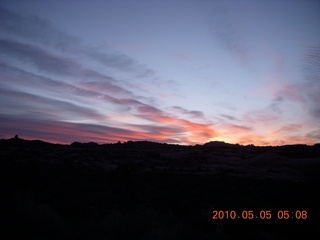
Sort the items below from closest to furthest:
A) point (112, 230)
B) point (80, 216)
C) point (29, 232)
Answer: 1. point (29, 232)
2. point (112, 230)
3. point (80, 216)

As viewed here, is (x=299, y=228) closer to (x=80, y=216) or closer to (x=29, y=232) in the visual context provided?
(x=80, y=216)

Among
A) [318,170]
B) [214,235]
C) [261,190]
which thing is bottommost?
[214,235]

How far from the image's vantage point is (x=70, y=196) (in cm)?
1199

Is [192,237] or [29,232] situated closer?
[29,232]

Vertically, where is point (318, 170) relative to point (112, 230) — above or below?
above

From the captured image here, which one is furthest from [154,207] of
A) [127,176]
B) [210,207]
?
[127,176]

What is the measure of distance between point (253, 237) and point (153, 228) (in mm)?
4148
